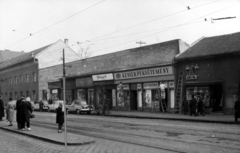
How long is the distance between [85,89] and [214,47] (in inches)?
744

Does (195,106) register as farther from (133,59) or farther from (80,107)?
(80,107)

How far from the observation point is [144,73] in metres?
27.0

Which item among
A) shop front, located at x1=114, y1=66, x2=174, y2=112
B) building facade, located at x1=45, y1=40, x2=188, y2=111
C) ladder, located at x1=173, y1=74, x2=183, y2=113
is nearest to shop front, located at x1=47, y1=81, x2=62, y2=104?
building facade, located at x1=45, y1=40, x2=188, y2=111

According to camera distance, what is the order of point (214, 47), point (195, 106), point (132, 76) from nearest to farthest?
point (195, 106), point (214, 47), point (132, 76)

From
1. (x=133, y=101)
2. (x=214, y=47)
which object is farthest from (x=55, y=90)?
(x=214, y=47)

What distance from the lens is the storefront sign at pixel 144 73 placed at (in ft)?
81.7

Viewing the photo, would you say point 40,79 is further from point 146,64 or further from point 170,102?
point 170,102

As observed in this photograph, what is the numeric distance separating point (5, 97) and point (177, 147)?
60.5 meters

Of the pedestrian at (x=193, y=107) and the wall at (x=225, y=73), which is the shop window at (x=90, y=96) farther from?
the pedestrian at (x=193, y=107)

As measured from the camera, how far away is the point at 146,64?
27109mm

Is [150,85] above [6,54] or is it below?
below

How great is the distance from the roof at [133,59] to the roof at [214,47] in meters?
1.57

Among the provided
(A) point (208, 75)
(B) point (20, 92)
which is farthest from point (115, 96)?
(B) point (20, 92)

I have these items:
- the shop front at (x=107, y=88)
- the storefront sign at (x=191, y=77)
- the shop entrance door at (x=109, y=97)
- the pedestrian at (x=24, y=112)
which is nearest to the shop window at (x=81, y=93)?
the shop front at (x=107, y=88)
